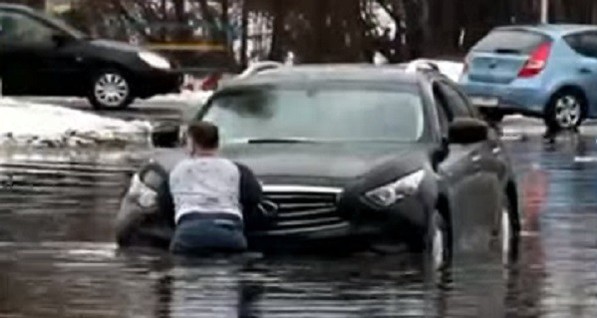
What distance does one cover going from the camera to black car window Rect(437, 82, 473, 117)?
15.1 m

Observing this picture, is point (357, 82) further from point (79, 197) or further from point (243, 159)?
point (79, 197)

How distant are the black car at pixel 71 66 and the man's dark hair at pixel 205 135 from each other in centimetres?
2025

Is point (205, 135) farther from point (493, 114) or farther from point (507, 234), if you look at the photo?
point (493, 114)

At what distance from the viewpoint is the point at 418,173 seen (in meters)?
13.1

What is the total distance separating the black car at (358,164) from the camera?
42.3 feet

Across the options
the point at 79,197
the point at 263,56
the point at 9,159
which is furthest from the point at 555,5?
the point at 79,197

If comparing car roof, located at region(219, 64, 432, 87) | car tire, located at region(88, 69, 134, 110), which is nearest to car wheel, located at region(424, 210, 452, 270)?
car roof, located at region(219, 64, 432, 87)

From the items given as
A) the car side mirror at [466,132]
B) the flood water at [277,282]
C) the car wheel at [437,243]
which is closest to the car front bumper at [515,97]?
the flood water at [277,282]

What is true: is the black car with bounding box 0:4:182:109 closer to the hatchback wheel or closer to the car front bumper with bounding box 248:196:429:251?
the hatchback wheel

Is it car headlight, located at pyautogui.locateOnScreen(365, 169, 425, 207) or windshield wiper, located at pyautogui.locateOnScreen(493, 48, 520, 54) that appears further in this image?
windshield wiper, located at pyautogui.locateOnScreen(493, 48, 520, 54)

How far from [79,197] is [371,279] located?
278 inches

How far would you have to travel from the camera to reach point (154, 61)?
3359 cm

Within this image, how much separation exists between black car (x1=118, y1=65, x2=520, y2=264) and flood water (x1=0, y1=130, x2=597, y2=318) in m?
0.19

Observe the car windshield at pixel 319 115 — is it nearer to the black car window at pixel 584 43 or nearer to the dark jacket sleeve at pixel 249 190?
the dark jacket sleeve at pixel 249 190
